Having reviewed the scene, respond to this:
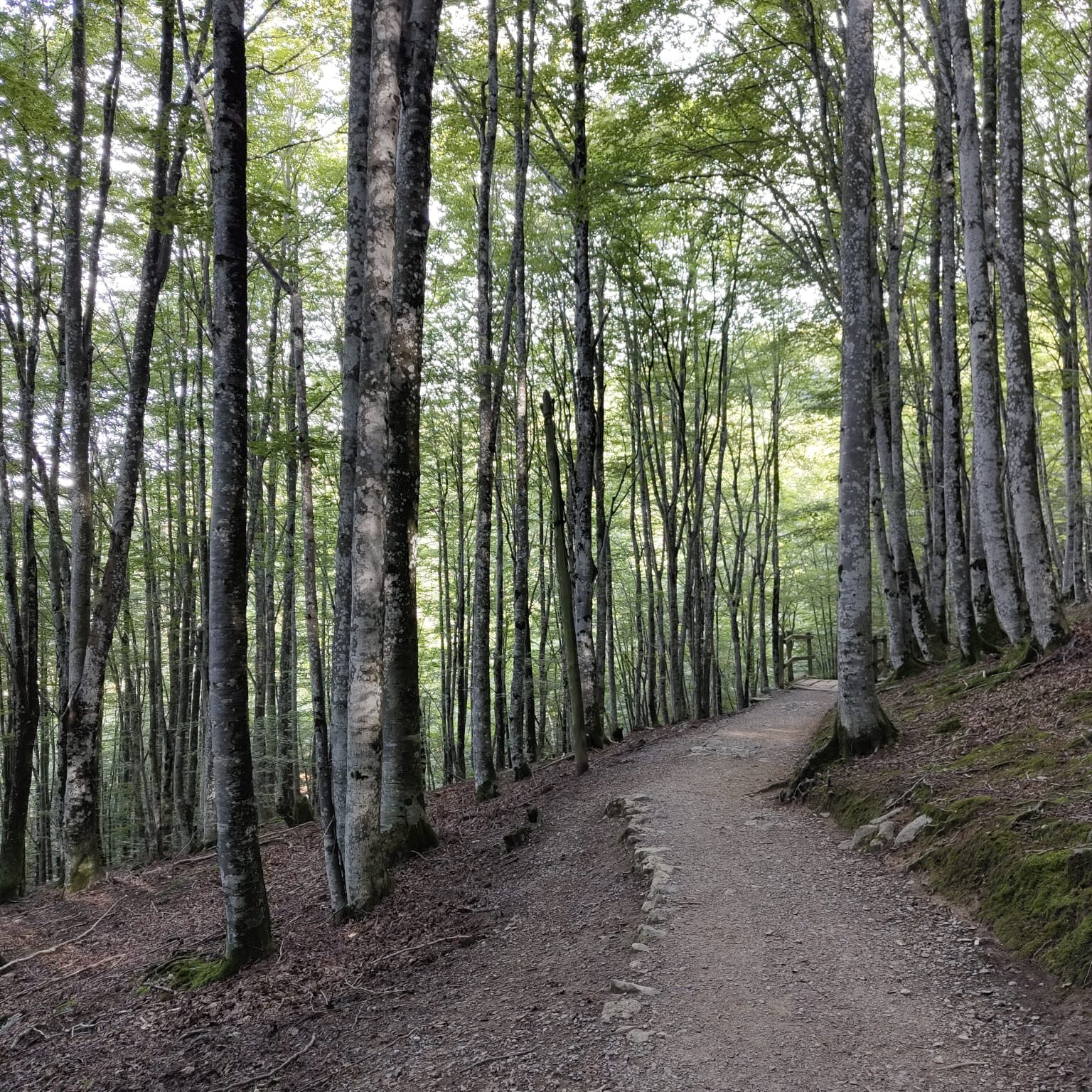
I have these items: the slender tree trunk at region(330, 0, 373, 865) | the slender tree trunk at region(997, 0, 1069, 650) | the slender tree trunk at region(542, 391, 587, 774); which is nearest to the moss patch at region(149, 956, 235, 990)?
the slender tree trunk at region(330, 0, 373, 865)

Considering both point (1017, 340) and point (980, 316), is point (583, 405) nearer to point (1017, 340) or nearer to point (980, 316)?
point (980, 316)

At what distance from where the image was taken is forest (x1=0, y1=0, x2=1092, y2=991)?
6738mm

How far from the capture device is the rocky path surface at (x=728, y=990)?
302 cm

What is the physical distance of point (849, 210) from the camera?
771 centimetres

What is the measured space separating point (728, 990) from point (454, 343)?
16.3 m

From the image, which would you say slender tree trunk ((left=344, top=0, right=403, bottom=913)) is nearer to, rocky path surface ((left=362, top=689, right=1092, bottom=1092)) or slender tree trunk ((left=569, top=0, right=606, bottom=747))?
rocky path surface ((left=362, top=689, right=1092, bottom=1092))

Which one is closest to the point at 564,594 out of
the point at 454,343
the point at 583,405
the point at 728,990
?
the point at 583,405

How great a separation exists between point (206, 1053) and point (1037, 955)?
479cm

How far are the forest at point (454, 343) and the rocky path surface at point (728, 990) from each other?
1769 millimetres

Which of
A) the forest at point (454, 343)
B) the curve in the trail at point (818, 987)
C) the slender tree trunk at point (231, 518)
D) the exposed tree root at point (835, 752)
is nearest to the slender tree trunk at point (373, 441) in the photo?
the forest at point (454, 343)

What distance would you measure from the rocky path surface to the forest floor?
14 mm

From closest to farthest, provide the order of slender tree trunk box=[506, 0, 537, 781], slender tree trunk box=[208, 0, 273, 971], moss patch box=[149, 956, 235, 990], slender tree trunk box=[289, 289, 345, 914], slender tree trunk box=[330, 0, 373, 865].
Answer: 1. slender tree trunk box=[208, 0, 273, 971]
2. moss patch box=[149, 956, 235, 990]
3. slender tree trunk box=[289, 289, 345, 914]
4. slender tree trunk box=[330, 0, 373, 865]
5. slender tree trunk box=[506, 0, 537, 781]

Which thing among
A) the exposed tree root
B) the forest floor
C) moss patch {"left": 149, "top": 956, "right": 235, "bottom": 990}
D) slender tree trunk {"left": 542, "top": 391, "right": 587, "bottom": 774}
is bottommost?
moss patch {"left": 149, "top": 956, "right": 235, "bottom": 990}

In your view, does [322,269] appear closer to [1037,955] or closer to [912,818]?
[912,818]
